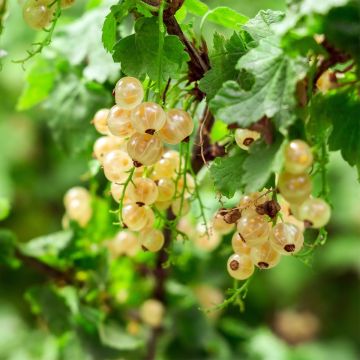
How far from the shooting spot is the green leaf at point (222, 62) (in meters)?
0.60

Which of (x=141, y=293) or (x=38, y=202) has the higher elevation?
(x=141, y=293)

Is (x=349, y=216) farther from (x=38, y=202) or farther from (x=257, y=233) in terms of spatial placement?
(x=257, y=233)

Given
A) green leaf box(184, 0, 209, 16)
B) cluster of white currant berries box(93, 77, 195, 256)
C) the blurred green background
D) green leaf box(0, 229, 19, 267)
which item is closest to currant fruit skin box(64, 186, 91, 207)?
green leaf box(0, 229, 19, 267)

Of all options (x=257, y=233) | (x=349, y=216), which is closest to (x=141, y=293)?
(x=257, y=233)

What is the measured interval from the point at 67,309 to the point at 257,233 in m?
0.48

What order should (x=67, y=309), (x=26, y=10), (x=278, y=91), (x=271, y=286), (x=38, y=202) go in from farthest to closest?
(x=38, y=202) < (x=271, y=286) < (x=67, y=309) < (x=26, y=10) < (x=278, y=91)

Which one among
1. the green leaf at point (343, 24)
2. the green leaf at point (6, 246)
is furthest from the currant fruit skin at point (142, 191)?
the green leaf at point (6, 246)

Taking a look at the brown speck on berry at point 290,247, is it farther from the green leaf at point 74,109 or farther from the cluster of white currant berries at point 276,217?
the green leaf at point 74,109

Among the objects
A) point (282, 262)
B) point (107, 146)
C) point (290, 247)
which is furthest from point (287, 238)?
point (282, 262)

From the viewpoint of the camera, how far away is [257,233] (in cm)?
57

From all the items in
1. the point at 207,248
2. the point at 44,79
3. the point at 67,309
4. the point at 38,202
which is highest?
the point at 44,79

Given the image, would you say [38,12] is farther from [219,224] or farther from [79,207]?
[79,207]

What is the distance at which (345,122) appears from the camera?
1.82 ft

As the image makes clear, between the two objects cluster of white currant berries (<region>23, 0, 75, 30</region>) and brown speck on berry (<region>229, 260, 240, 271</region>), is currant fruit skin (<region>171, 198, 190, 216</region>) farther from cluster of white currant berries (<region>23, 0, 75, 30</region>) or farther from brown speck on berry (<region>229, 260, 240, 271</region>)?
cluster of white currant berries (<region>23, 0, 75, 30</region>)
